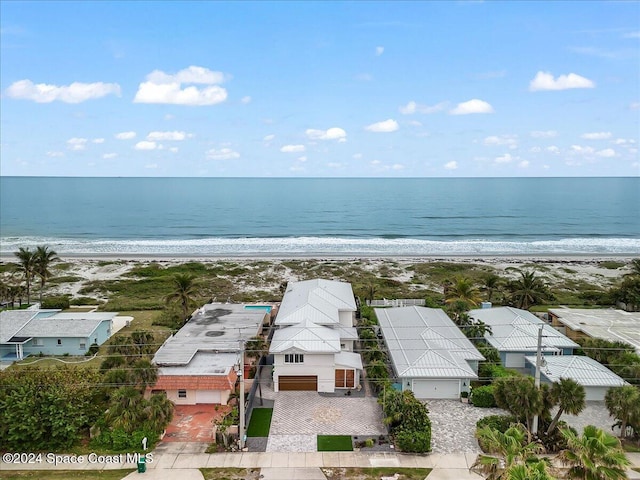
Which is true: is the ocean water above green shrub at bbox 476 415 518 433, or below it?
above

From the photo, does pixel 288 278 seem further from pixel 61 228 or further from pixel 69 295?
pixel 61 228

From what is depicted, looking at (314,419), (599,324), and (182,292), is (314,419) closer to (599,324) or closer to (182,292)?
(182,292)

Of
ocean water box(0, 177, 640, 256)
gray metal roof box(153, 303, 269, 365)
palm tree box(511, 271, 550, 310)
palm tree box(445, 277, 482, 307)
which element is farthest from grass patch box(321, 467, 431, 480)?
ocean water box(0, 177, 640, 256)

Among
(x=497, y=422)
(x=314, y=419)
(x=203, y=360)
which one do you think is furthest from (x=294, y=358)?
(x=497, y=422)

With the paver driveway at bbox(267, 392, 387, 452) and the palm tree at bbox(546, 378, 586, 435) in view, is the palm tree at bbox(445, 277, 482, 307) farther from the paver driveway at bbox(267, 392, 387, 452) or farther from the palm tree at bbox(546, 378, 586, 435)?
the palm tree at bbox(546, 378, 586, 435)

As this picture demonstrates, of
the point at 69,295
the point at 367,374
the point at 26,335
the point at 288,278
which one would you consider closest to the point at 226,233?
the point at 288,278

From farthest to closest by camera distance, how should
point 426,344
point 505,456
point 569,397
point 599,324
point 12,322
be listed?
1. point 599,324
2. point 12,322
3. point 426,344
4. point 569,397
5. point 505,456
